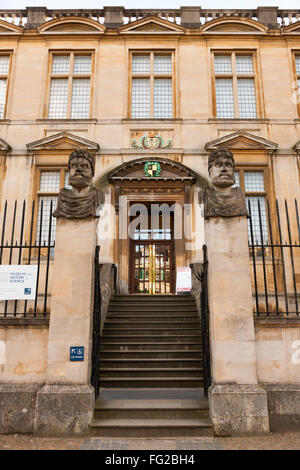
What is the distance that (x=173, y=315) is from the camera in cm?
902

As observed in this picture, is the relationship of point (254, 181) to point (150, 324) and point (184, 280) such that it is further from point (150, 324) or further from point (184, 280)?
point (150, 324)

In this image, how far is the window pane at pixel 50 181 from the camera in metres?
13.0

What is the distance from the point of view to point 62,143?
42.9ft

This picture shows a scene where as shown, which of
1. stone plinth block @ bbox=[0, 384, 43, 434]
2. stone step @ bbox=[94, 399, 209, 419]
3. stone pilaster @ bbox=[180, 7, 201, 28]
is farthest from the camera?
stone pilaster @ bbox=[180, 7, 201, 28]

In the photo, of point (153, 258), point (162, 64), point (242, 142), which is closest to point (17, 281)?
point (153, 258)

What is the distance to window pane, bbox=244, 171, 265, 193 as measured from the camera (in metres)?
13.0

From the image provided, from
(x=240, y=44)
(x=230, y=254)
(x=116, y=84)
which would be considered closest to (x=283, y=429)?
(x=230, y=254)

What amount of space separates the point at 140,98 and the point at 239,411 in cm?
1237

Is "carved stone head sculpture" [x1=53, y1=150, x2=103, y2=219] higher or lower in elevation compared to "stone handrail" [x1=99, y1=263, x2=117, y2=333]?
higher

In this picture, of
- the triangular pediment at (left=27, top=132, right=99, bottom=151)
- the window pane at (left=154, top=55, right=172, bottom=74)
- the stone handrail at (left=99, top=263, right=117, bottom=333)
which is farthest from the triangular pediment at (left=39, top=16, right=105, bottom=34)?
the stone handrail at (left=99, top=263, right=117, bottom=333)

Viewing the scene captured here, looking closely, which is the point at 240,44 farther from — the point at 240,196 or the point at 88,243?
the point at 88,243

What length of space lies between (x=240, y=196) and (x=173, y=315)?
4.32 meters

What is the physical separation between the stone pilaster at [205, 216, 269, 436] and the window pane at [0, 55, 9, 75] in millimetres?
12927

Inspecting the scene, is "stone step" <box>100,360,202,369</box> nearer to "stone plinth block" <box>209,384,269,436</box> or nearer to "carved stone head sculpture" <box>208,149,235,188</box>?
"stone plinth block" <box>209,384,269,436</box>
